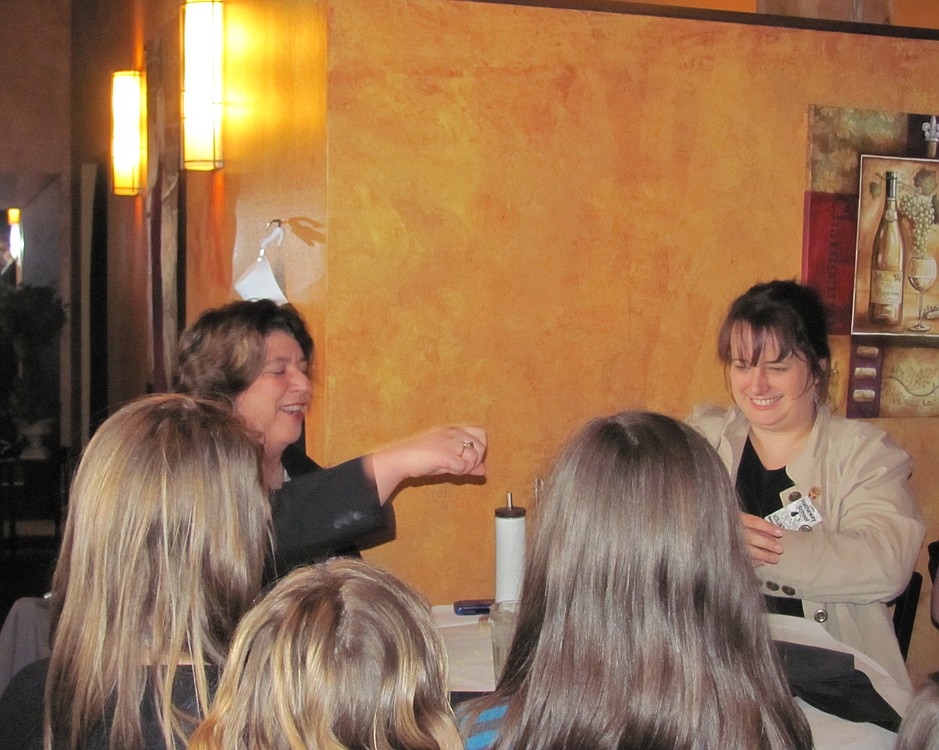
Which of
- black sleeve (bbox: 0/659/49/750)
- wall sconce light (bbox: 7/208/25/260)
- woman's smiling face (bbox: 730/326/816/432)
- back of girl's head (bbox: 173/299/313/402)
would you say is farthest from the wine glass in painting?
wall sconce light (bbox: 7/208/25/260)

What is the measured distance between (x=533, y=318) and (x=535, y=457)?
394 mm

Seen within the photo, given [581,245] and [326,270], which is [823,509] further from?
[326,270]

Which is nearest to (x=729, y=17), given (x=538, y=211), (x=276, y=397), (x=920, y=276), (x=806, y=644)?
(x=538, y=211)

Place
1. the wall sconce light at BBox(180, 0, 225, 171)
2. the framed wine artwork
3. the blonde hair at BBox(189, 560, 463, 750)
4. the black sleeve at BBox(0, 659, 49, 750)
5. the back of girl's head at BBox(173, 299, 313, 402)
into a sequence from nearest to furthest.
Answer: the blonde hair at BBox(189, 560, 463, 750) < the black sleeve at BBox(0, 659, 49, 750) < the back of girl's head at BBox(173, 299, 313, 402) < the framed wine artwork < the wall sconce light at BBox(180, 0, 225, 171)

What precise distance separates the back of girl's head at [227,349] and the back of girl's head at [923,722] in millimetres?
1592

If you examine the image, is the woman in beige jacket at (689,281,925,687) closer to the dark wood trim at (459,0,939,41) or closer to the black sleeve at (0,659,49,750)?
the dark wood trim at (459,0,939,41)

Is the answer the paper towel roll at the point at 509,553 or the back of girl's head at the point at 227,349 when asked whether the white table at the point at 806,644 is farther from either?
the back of girl's head at the point at 227,349

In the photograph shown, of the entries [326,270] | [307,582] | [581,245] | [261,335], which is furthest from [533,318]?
[307,582]

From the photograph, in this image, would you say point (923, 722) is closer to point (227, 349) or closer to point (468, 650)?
point (468, 650)

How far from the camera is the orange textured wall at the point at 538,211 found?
104 inches

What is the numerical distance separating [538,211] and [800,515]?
3.49 feet

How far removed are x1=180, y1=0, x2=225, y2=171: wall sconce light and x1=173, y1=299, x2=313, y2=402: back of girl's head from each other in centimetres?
143

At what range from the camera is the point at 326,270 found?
2613 mm

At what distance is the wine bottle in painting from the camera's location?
3078 millimetres
